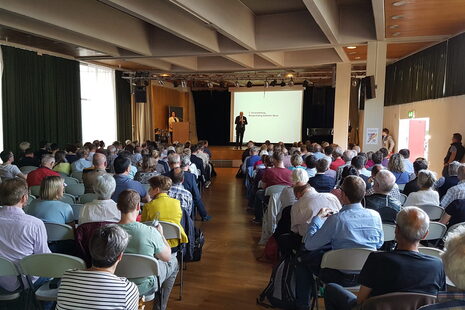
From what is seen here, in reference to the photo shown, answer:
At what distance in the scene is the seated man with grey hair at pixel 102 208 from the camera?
120 inches

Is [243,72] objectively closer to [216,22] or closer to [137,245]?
[216,22]

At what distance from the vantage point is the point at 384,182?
3.39 metres

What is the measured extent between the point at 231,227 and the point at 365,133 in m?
4.42

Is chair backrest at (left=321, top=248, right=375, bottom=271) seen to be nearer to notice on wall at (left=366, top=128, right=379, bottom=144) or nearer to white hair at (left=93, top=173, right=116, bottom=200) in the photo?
white hair at (left=93, top=173, right=116, bottom=200)

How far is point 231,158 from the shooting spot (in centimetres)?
1420

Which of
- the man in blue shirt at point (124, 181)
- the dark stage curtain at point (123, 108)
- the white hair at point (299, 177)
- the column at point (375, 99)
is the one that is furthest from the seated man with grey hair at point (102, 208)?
the dark stage curtain at point (123, 108)

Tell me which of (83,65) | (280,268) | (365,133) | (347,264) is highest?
(83,65)

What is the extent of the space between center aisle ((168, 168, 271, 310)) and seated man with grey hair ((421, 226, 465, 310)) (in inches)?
84.5

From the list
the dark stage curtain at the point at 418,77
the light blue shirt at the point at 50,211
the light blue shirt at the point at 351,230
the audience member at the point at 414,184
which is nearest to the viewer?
the light blue shirt at the point at 351,230

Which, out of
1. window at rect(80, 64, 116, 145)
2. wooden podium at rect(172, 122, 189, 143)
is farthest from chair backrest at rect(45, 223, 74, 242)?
wooden podium at rect(172, 122, 189, 143)


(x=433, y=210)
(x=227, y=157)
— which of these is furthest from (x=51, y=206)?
(x=227, y=157)

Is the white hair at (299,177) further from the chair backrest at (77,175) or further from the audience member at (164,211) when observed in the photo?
the chair backrest at (77,175)

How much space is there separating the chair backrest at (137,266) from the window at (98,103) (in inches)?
419

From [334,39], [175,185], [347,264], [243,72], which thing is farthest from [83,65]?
[347,264]
